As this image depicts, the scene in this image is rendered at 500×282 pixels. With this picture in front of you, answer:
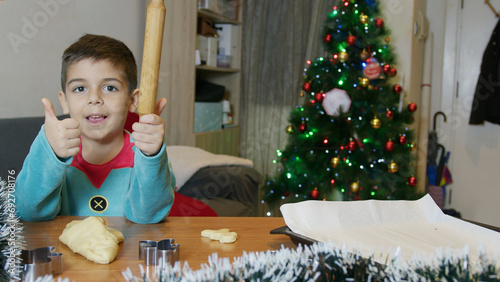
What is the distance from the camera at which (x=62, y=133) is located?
74 centimetres

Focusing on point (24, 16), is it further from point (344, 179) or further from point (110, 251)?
point (344, 179)

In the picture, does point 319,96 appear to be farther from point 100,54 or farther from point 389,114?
point 100,54

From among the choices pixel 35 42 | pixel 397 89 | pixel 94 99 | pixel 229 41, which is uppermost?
pixel 229 41

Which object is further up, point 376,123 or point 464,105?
point 464,105

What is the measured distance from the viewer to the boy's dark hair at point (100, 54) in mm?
987

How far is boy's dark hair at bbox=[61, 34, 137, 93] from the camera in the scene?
99 cm

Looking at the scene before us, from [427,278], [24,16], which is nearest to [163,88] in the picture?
[24,16]

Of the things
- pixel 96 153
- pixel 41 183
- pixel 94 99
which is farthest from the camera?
pixel 96 153

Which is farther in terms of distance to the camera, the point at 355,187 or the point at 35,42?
the point at 355,187

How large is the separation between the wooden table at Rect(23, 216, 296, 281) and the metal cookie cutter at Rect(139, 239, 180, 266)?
14 mm

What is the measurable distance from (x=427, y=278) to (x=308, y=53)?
3.39m

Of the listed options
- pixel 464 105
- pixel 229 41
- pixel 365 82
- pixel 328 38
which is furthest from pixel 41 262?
pixel 464 105

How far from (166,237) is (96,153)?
18.8 inches

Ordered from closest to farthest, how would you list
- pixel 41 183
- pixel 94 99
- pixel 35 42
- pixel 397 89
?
pixel 41 183 < pixel 94 99 < pixel 35 42 < pixel 397 89
